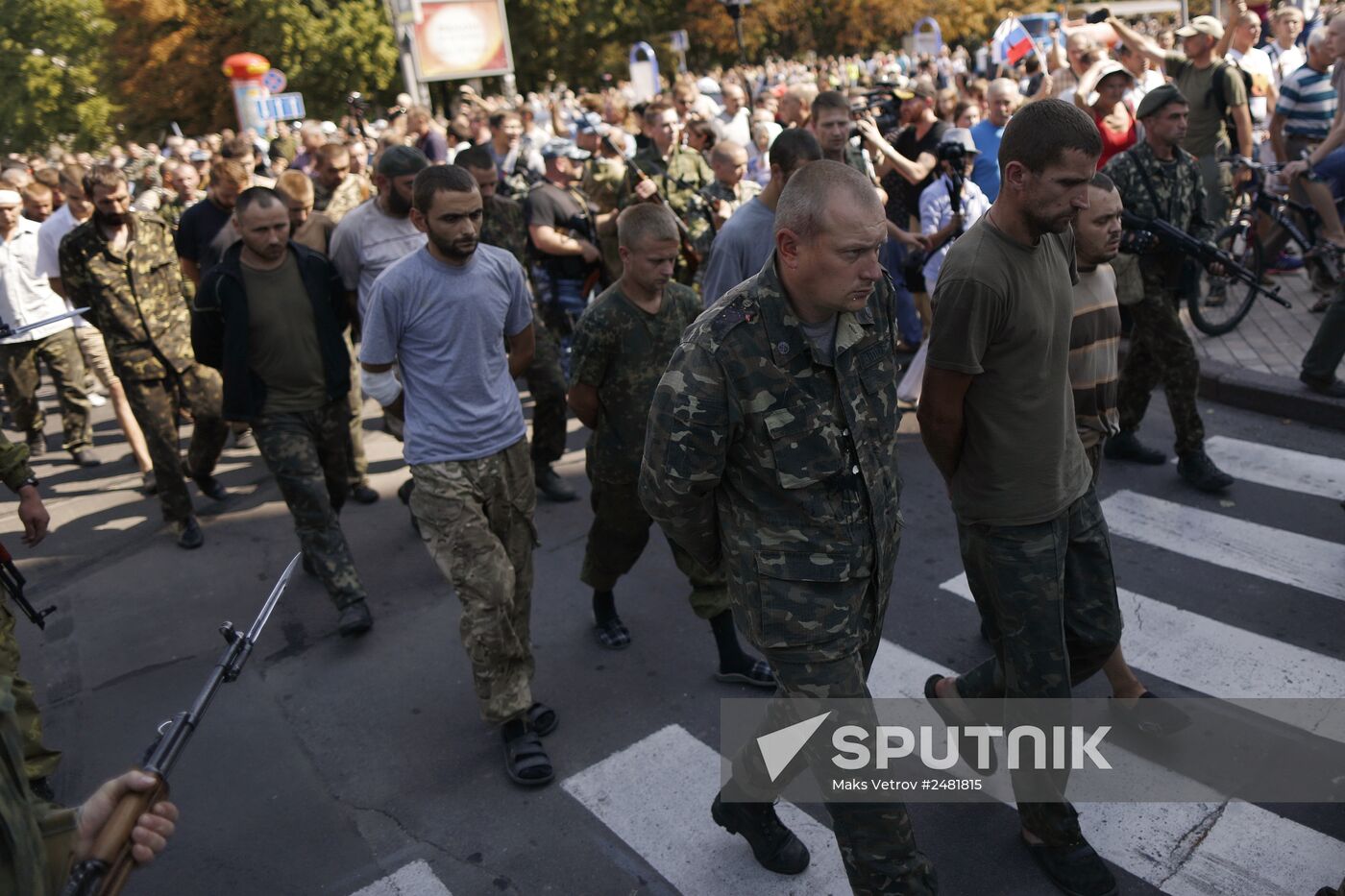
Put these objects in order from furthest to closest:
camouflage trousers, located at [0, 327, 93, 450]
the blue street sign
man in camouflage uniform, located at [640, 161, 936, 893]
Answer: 1. the blue street sign
2. camouflage trousers, located at [0, 327, 93, 450]
3. man in camouflage uniform, located at [640, 161, 936, 893]

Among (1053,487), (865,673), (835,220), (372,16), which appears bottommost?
(865,673)

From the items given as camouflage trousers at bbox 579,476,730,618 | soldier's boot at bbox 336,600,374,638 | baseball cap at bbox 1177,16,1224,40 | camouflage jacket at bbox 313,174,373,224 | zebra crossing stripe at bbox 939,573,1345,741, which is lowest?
zebra crossing stripe at bbox 939,573,1345,741

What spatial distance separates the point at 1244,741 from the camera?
13.5ft

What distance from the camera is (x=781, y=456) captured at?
295 centimetres

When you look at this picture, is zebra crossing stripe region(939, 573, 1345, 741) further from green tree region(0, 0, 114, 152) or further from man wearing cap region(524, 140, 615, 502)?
green tree region(0, 0, 114, 152)

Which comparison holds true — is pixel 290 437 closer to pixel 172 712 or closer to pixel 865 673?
pixel 172 712

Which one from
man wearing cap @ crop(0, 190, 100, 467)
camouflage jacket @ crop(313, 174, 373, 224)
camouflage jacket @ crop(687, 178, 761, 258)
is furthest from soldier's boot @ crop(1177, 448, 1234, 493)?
man wearing cap @ crop(0, 190, 100, 467)

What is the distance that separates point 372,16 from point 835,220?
36509 millimetres

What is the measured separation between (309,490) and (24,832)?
150 inches

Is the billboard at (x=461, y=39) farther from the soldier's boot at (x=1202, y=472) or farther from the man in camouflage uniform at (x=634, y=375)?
the man in camouflage uniform at (x=634, y=375)

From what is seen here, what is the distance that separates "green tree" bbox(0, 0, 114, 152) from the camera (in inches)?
1576

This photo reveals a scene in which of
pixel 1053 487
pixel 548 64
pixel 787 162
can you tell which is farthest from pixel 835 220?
pixel 548 64

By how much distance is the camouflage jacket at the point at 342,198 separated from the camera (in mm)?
8555

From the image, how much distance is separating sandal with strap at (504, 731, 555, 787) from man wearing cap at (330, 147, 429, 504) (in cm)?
275
